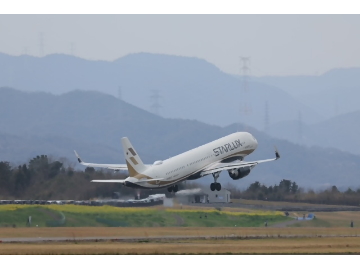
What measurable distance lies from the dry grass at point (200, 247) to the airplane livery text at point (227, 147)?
21.8m

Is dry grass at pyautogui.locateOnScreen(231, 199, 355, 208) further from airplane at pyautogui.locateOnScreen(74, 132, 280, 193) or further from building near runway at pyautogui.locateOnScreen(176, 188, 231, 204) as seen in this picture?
airplane at pyautogui.locateOnScreen(74, 132, 280, 193)

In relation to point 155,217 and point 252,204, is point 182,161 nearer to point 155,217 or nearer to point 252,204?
point 155,217

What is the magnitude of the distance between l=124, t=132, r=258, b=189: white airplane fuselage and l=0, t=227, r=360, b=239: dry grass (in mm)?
4843

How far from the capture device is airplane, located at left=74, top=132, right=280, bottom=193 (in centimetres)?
8588

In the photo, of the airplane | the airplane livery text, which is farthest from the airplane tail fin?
the airplane livery text

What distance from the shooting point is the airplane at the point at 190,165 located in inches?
3381

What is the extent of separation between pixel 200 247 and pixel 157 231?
14271mm

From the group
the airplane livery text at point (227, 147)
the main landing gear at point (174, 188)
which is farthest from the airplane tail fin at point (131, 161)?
the airplane livery text at point (227, 147)

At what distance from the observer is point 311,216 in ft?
319

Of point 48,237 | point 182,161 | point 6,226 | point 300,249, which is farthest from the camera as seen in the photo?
point 182,161

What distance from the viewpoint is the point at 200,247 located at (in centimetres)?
6738

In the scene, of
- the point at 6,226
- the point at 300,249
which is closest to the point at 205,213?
the point at 6,226

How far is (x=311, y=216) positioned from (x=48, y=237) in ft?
107

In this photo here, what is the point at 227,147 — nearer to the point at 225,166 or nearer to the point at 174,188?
the point at 225,166
